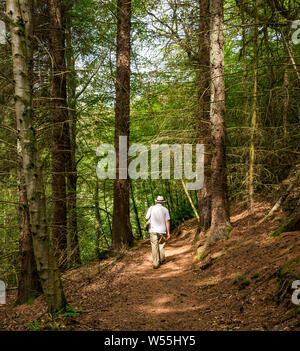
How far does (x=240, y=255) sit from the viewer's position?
5.72m

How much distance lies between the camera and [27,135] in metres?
4.36

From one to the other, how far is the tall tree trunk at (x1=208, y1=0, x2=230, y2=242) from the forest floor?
17.1 inches

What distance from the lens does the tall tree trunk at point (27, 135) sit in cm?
430

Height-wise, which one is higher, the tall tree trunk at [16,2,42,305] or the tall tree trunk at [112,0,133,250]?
the tall tree trunk at [112,0,133,250]

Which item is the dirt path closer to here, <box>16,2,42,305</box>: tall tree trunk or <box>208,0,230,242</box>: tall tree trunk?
<box>16,2,42,305</box>: tall tree trunk

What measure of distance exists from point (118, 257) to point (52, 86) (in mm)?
5743

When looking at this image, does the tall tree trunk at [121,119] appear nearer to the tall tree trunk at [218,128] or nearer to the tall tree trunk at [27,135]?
the tall tree trunk at [218,128]

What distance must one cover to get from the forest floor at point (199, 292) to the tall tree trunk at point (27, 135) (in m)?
1.25

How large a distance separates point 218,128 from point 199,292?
13.5 feet

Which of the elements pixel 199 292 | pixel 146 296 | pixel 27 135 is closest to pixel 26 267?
pixel 146 296

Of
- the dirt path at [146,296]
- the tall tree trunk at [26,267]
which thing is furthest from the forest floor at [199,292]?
the tall tree trunk at [26,267]

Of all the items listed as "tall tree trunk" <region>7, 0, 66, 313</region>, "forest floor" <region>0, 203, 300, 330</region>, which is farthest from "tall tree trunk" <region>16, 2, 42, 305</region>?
"tall tree trunk" <region>7, 0, 66, 313</region>

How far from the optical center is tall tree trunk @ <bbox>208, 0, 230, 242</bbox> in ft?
22.6

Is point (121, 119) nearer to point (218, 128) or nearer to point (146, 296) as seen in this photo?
point (218, 128)
